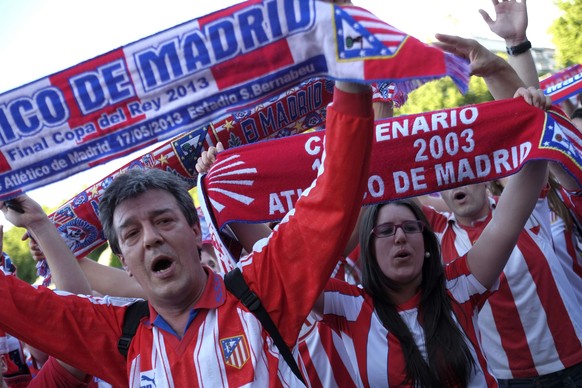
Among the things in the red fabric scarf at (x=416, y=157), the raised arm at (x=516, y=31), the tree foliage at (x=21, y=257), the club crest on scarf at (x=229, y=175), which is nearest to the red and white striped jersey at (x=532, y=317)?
the red fabric scarf at (x=416, y=157)

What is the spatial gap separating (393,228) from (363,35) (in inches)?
49.5

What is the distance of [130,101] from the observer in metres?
2.10

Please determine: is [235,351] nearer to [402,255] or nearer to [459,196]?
[402,255]

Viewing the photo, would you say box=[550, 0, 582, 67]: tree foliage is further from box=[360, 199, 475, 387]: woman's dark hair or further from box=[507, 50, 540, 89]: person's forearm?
box=[360, 199, 475, 387]: woman's dark hair

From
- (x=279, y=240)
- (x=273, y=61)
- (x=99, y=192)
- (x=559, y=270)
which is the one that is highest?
(x=273, y=61)

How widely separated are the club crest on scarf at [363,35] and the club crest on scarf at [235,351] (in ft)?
2.88

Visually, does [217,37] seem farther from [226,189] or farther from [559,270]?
[559,270]

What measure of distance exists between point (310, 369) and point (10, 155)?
1534mm

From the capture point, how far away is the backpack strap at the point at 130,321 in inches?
84.0

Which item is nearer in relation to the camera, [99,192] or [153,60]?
[153,60]

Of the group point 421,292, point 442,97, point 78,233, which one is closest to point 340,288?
point 421,292

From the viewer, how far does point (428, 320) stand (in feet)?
8.55

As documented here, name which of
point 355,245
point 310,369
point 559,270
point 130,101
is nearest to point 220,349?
point 130,101

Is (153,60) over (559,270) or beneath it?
over
